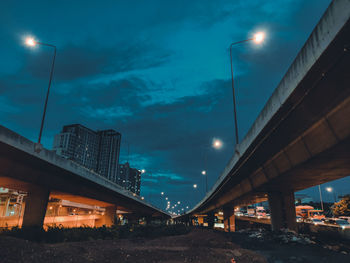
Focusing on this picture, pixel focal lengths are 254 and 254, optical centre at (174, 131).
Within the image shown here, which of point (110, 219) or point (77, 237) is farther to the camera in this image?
point (110, 219)

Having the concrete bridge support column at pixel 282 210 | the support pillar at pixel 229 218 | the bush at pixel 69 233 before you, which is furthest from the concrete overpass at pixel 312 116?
the support pillar at pixel 229 218

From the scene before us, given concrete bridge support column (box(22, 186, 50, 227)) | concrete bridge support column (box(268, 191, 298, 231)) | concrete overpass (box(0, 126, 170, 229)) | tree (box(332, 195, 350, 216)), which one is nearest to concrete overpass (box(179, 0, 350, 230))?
concrete bridge support column (box(268, 191, 298, 231))

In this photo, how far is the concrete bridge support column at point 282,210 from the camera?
1035 inches

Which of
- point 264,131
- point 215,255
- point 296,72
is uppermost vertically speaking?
point 296,72

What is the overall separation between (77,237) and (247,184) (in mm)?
17449

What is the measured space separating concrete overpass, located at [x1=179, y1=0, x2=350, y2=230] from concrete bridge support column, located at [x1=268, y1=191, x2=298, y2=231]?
7669mm

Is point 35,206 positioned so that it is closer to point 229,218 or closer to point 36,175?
point 36,175

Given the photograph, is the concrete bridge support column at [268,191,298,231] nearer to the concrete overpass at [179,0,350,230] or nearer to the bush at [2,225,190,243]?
the concrete overpass at [179,0,350,230]

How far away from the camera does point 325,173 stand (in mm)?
18672

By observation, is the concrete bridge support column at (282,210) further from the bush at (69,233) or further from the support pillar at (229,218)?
the support pillar at (229,218)

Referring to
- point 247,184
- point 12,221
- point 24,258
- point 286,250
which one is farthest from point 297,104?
point 12,221

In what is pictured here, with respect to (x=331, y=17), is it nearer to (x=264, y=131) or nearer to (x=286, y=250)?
(x=264, y=131)

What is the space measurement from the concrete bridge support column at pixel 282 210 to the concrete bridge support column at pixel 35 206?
23887 millimetres

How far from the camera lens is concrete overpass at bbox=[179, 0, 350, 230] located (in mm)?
8064
